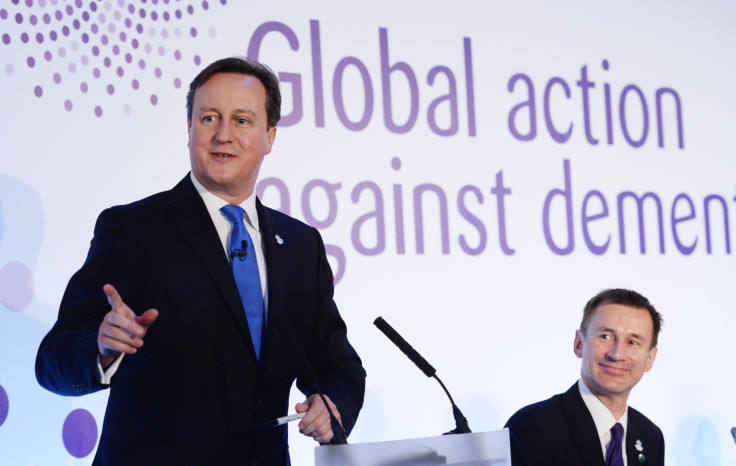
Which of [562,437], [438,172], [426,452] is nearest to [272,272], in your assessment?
[426,452]

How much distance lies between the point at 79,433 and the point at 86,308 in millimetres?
1054

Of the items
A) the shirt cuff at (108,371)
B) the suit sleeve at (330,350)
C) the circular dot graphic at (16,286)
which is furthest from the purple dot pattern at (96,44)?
the shirt cuff at (108,371)

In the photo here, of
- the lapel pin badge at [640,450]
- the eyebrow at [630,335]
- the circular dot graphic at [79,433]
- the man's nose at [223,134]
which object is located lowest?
the lapel pin badge at [640,450]

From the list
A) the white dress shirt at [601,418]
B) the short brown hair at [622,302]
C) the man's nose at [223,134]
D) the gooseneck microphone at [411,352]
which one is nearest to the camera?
the gooseneck microphone at [411,352]

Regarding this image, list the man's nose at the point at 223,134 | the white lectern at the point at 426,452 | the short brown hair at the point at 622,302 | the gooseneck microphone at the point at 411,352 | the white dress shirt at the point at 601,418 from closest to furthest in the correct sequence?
the white lectern at the point at 426,452 → the gooseneck microphone at the point at 411,352 → the man's nose at the point at 223,134 → the white dress shirt at the point at 601,418 → the short brown hair at the point at 622,302

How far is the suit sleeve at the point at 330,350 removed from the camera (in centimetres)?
205

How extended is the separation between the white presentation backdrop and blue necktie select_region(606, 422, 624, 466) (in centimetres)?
69

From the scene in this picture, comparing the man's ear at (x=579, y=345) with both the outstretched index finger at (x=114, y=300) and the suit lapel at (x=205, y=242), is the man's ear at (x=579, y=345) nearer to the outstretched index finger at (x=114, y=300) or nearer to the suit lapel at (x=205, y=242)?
the suit lapel at (x=205, y=242)

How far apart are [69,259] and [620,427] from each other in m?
1.57

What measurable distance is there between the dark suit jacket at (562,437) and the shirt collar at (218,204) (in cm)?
109

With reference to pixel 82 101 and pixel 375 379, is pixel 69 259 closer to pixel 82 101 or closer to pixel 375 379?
pixel 82 101

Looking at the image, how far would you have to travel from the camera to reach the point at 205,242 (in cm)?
196

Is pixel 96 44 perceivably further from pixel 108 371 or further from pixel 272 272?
pixel 108 371

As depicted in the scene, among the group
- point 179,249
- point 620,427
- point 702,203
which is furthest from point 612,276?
point 179,249
